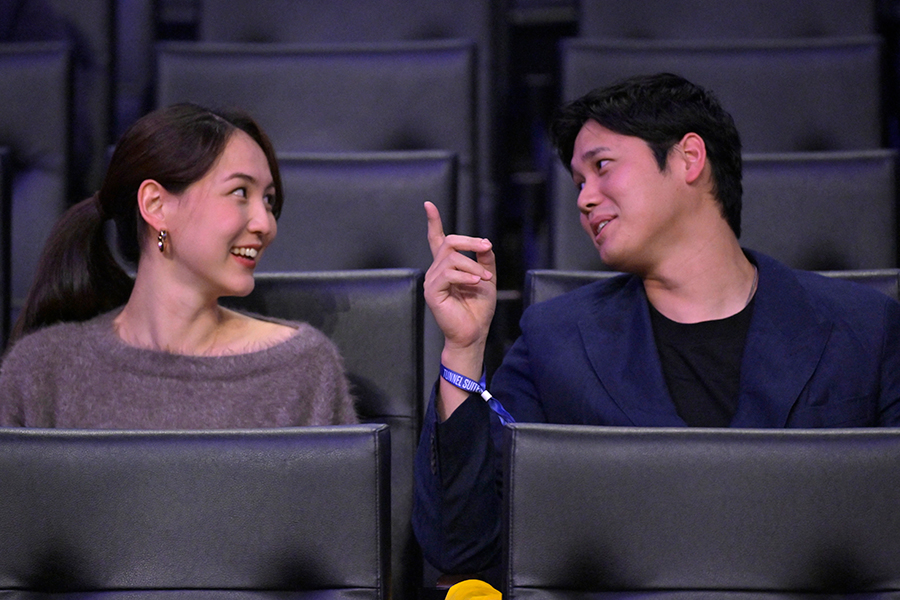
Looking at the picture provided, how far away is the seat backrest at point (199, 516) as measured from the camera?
378 millimetres

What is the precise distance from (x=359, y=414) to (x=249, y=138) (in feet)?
0.68

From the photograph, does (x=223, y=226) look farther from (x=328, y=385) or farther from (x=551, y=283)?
(x=551, y=283)

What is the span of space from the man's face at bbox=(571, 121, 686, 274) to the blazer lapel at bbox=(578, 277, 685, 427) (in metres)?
0.03

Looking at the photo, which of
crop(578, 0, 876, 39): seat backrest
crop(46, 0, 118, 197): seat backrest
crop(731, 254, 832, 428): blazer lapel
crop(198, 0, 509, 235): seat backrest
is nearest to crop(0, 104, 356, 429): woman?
crop(731, 254, 832, 428): blazer lapel

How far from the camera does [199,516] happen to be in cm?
38

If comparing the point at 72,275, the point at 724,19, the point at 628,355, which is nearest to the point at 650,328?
the point at 628,355

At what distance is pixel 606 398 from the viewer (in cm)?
62

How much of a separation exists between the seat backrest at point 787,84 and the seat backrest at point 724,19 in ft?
0.49

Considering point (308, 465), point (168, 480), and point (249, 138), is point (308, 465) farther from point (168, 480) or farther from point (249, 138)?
point (249, 138)

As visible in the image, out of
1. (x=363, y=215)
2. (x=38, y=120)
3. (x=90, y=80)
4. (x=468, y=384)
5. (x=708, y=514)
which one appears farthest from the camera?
(x=90, y=80)

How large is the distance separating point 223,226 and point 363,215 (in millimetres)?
201

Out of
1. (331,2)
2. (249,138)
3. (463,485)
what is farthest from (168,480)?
(331,2)

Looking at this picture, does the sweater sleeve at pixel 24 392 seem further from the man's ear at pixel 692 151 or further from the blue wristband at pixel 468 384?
the man's ear at pixel 692 151

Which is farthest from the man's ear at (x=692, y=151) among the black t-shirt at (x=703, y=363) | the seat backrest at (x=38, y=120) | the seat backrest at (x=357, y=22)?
the seat backrest at (x=38, y=120)
